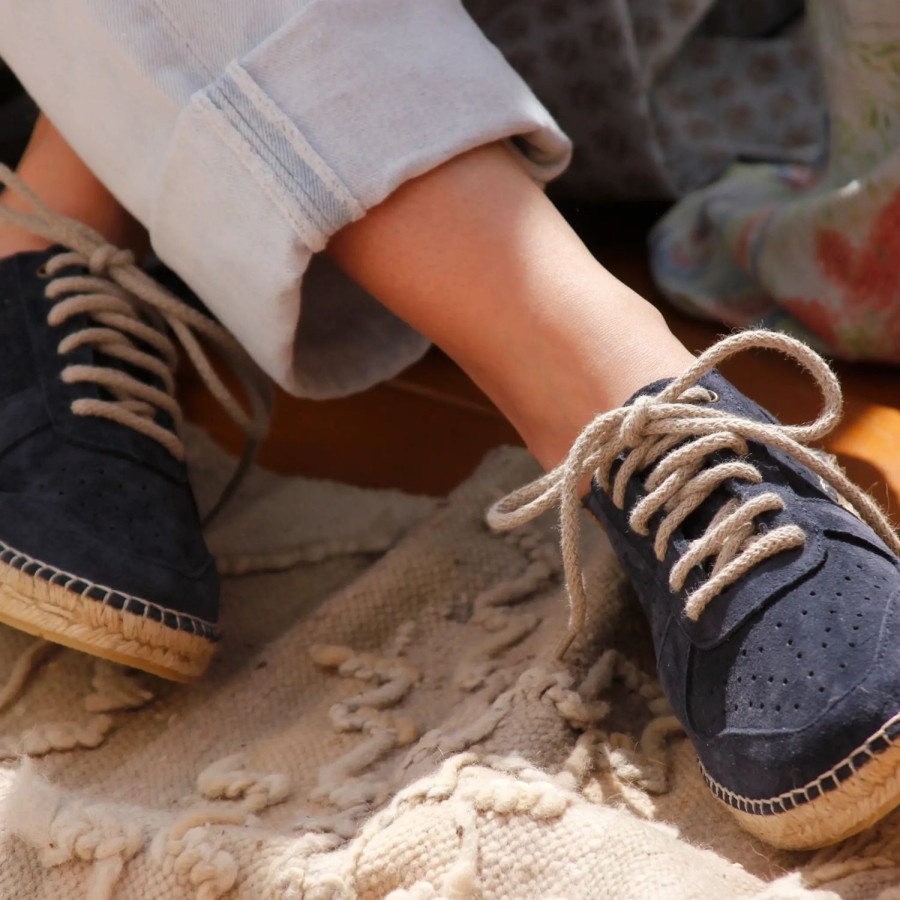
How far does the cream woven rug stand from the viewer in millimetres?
528

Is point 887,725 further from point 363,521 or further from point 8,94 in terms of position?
point 8,94

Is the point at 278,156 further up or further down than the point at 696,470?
further up

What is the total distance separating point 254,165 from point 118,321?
7.0 inches

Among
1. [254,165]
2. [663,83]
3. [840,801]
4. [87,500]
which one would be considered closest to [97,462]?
[87,500]

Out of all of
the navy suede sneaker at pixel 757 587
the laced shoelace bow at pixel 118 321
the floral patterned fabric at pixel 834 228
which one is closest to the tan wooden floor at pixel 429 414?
the floral patterned fabric at pixel 834 228

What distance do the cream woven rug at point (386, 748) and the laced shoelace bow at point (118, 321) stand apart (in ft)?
0.48

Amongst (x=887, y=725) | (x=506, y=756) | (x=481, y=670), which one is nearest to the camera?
(x=887, y=725)

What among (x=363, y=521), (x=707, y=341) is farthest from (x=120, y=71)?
(x=707, y=341)

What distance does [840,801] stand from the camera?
1.63 ft

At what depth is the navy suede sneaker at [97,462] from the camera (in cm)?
65

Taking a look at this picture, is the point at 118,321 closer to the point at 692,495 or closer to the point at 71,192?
the point at 71,192

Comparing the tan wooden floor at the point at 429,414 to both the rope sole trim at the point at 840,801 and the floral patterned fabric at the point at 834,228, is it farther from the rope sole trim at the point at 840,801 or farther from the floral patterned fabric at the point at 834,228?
the rope sole trim at the point at 840,801

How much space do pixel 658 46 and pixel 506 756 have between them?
0.69m

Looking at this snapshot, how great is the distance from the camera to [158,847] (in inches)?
21.6
